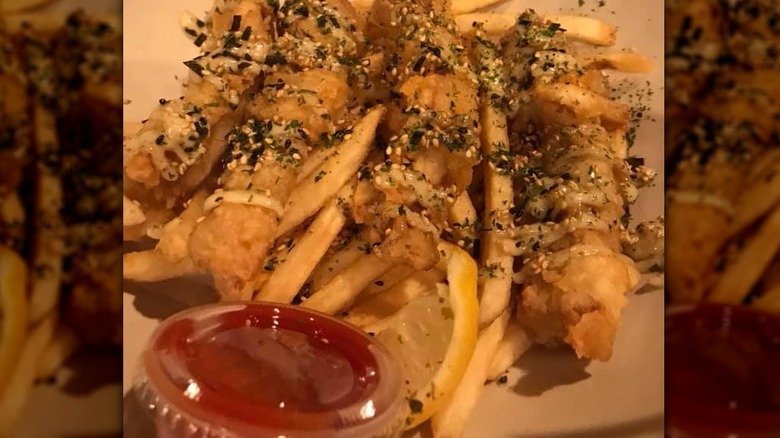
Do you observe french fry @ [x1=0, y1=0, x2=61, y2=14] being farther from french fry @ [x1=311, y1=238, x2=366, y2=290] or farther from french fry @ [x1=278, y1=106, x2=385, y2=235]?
french fry @ [x1=311, y1=238, x2=366, y2=290]

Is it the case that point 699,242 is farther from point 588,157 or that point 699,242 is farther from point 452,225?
point 452,225

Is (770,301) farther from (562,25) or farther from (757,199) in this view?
(562,25)

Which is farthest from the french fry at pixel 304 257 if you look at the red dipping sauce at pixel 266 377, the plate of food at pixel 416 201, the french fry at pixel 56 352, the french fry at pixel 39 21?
the french fry at pixel 39 21

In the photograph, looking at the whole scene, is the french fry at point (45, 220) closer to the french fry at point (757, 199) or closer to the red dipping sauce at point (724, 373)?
the red dipping sauce at point (724, 373)

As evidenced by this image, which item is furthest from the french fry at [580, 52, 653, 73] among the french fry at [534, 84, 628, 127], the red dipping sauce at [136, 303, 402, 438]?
the red dipping sauce at [136, 303, 402, 438]

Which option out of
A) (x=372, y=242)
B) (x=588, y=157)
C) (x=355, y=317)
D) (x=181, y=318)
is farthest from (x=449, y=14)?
(x=181, y=318)
